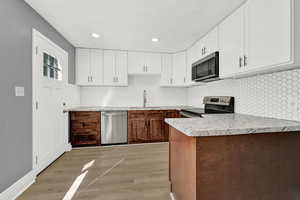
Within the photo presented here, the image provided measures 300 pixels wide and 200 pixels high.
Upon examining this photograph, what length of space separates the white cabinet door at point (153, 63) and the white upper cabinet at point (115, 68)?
57 cm

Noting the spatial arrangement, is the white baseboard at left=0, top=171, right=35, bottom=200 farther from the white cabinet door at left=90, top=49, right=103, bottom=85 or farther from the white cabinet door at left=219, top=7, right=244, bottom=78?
the white cabinet door at left=219, top=7, right=244, bottom=78

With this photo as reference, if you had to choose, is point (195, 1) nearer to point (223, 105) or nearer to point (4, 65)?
point (223, 105)

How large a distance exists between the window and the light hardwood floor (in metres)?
1.51

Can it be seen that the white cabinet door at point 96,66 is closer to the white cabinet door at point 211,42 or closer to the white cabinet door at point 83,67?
the white cabinet door at point 83,67

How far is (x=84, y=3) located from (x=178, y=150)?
206 centimetres

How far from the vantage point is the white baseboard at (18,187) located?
1589 mm

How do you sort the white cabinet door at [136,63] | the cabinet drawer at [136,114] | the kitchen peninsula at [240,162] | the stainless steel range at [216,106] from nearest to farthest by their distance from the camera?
1. the kitchen peninsula at [240,162]
2. the stainless steel range at [216,106]
3. the cabinet drawer at [136,114]
4. the white cabinet door at [136,63]

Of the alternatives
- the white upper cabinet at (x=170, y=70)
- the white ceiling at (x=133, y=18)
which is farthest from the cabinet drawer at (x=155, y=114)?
the white ceiling at (x=133, y=18)

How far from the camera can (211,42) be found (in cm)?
260

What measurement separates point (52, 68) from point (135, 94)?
7.01 ft

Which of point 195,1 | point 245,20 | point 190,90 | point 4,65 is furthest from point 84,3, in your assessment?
point 190,90

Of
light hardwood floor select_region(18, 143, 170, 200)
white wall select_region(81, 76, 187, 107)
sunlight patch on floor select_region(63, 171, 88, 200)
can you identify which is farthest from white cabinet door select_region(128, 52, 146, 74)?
sunlight patch on floor select_region(63, 171, 88, 200)

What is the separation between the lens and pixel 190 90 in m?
4.36

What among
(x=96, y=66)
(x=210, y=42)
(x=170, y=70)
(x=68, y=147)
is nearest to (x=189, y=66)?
(x=170, y=70)
